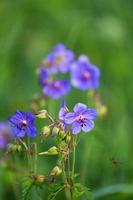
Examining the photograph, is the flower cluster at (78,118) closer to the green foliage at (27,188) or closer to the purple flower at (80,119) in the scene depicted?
the purple flower at (80,119)

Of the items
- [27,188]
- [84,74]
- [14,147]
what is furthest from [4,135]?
[27,188]

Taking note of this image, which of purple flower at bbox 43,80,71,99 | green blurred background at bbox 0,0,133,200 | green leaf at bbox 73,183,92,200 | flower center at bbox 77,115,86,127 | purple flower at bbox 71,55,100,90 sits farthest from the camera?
green blurred background at bbox 0,0,133,200

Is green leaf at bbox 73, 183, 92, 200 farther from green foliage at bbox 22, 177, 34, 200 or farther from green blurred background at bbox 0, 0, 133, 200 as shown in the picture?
green blurred background at bbox 0, 0, 133, 200

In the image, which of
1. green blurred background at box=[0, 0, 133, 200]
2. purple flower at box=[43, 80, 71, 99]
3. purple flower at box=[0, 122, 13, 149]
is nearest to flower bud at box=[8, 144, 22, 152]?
purple flower at box=[43, 80, 71, 99]

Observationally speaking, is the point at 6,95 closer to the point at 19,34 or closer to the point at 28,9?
the point at 19,34

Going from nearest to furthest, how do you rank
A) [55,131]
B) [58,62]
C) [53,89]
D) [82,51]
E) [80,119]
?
[55,131] → [80,119] → [53,89] → [58,62] → [82,51]

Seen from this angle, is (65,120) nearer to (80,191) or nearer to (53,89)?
(80,191)

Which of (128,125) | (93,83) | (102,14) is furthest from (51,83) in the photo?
(102,14)
